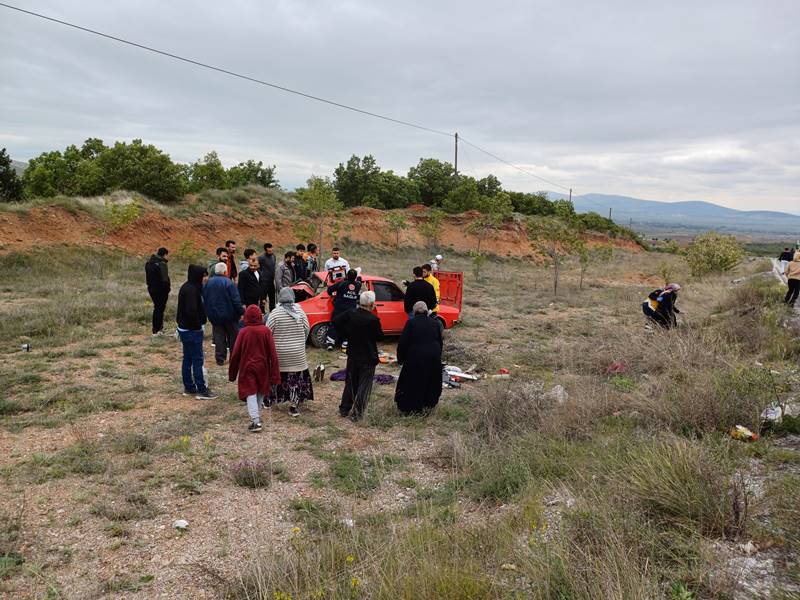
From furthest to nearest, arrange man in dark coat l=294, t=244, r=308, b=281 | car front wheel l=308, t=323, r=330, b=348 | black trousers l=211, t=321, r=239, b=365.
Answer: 1. man in dark coat l=294, t=244, r=308, b=281
2. car front wheel l=308, t=323, r=330, b=348
3. black trousers l=211, t=321, r=239, b=365

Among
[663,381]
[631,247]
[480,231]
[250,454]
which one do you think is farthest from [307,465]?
[631,247]

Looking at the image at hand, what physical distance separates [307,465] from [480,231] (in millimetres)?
34461

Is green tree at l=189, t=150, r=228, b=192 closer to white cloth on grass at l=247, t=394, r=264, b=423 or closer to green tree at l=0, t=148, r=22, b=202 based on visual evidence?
green tree at l=0, t=148, r=22, b=202

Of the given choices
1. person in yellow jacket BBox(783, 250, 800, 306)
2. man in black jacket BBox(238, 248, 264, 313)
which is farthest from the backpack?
man in black jacket BBox(238, 248, 264, 313)

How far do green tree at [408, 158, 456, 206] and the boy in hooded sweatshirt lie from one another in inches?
1686

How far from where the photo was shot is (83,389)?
7.60 metres

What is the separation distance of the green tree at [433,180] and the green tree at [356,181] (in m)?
4.70

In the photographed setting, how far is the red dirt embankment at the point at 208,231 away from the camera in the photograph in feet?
70.8

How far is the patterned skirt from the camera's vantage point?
7020 mm

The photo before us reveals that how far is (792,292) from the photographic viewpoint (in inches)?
514

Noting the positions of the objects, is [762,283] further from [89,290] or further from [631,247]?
[631,247]

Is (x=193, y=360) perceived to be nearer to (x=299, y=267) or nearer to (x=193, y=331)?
(x=193, y=331)

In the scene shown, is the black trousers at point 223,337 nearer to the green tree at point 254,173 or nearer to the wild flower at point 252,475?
the wild flower at point 252,475

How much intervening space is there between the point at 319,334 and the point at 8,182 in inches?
1238
